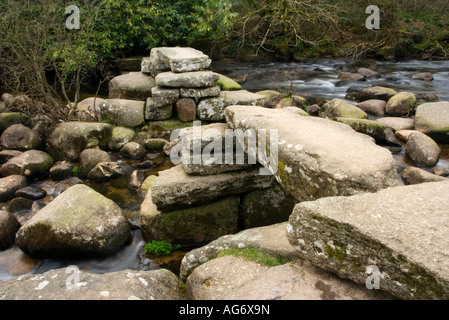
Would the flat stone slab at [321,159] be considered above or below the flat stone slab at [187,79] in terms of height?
below

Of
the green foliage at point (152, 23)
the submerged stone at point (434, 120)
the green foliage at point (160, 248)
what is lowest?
the green foliage at point (160, 248)

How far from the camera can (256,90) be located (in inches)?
563

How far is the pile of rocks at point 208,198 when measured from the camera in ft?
16.9

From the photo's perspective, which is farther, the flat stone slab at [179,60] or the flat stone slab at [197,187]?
the flat stone slab at [179,60]

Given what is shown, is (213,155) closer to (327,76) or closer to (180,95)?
(180,95)

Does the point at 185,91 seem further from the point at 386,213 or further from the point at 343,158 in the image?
the point at 386,213

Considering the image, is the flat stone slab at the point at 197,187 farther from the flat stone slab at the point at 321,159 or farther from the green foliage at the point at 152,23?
the green foliage at the point at 152,23

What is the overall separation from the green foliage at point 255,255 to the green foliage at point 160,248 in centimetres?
159

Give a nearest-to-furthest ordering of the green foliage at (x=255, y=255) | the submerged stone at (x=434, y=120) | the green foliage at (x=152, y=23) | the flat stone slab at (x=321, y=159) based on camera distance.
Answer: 1. the flat stone slab at (x=321, y=159)
2. the green foliage at (x=255, y=255)
3. the submerged stone at (x=434, y=120)
4. the green foliage at (x=152, y=23)

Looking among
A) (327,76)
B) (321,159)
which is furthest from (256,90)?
(321,159)

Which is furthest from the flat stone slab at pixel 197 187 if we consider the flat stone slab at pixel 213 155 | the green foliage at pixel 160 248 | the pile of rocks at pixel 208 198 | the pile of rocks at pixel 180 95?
the pile of rocks at pixel 180 95

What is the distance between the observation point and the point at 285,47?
2059cm

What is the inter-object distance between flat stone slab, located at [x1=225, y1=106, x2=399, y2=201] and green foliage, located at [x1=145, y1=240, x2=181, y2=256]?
1974 millimetres

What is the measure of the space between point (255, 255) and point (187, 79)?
18.3ft
